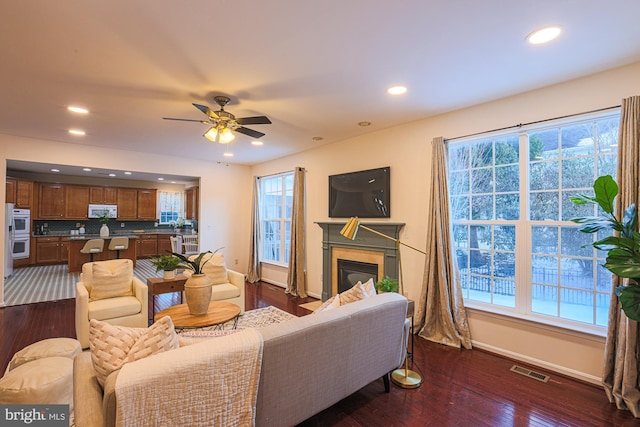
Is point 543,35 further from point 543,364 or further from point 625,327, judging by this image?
point 543,364

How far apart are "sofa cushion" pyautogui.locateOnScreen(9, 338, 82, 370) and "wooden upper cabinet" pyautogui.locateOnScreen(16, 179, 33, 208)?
734 centimetres

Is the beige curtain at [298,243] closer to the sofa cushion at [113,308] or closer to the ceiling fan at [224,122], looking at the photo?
the ceiling fan at [224,122]

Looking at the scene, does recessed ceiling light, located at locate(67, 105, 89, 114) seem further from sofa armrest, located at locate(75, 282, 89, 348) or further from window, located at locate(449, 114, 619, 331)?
window, located at locate(449, 114, 619, 331)

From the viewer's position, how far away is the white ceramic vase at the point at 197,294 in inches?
113

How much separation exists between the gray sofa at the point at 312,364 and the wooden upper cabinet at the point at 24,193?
8.34 metres

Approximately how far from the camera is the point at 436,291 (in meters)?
3.45

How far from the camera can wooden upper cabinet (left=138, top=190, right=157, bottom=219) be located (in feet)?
30.6

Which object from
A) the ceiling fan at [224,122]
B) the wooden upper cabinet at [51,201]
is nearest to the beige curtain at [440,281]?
the ceiling fan at [224,122]

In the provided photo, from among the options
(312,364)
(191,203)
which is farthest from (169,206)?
(312,364)

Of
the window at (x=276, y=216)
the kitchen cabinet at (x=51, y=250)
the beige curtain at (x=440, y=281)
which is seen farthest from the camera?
the kitchen cabinet at (x=51, y=250)

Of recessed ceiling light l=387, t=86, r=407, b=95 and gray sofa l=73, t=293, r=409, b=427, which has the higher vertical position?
recessed ceiling light l=387, t=86, r=407, b=95

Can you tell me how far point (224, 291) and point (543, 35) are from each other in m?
4.23

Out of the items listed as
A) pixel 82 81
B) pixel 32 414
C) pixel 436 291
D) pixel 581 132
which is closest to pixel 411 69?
pixel 581 132

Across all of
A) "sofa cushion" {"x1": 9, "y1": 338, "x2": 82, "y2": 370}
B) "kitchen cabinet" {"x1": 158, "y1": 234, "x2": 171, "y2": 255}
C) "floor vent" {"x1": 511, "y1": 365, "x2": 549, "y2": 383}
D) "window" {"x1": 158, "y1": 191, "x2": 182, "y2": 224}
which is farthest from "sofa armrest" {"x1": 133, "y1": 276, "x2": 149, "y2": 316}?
"window" {"x1": 158, "y1": 191, "x2": 182, "y2": 224}
